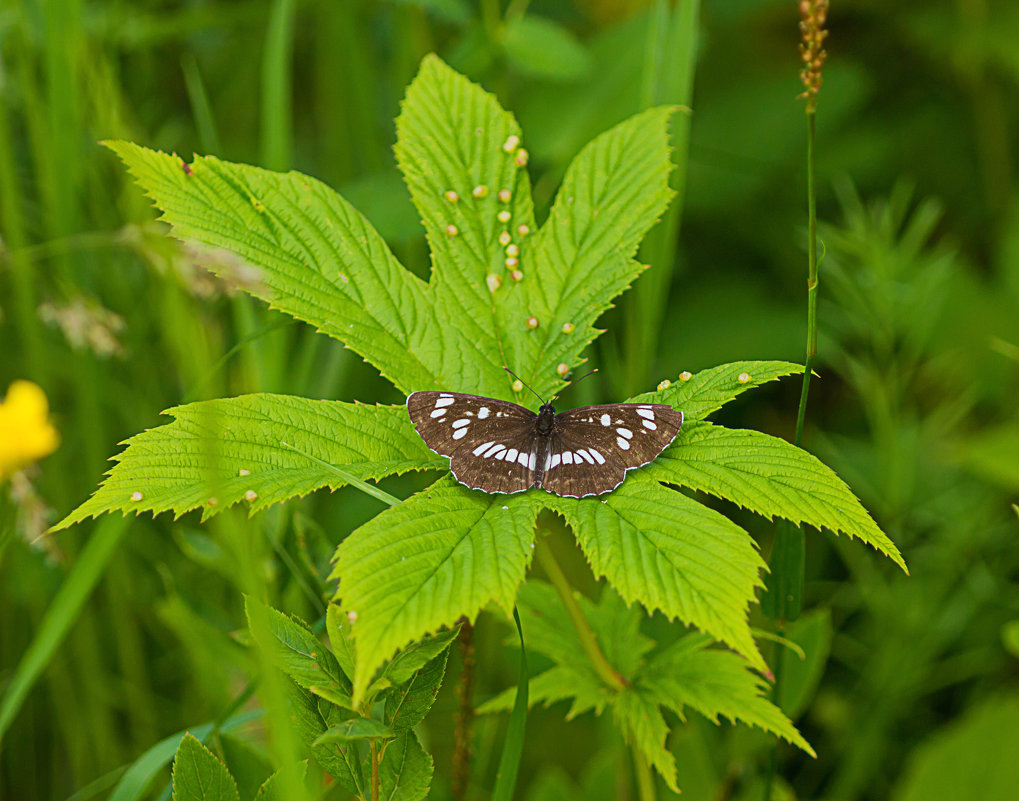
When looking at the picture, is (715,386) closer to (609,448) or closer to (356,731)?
(609,448)

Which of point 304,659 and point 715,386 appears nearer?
point 304,659

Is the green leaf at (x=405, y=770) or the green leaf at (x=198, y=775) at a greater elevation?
the green leaf at (x=198, y=775)

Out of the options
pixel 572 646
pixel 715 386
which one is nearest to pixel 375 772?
pixel 572 646

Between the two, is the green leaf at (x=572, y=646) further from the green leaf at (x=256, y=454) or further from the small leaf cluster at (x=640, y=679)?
the green leaf at (x=256, y=454)

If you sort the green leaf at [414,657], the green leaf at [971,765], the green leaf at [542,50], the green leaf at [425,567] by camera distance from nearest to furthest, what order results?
the green leaf at [425,567] → the green leaf at [414,657] → the green leaf at [971,765] → the green leaf at [542,50]

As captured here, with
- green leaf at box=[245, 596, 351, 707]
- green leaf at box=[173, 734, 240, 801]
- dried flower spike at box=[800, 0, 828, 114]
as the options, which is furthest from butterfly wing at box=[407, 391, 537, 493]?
dried flower spike at box=[800, 0, 828, 114]

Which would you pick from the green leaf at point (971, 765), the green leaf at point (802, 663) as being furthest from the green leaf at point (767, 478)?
the green leaf at point (971, 765)

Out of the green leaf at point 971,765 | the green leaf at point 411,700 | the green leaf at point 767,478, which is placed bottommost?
the green leaf at point 971,765
